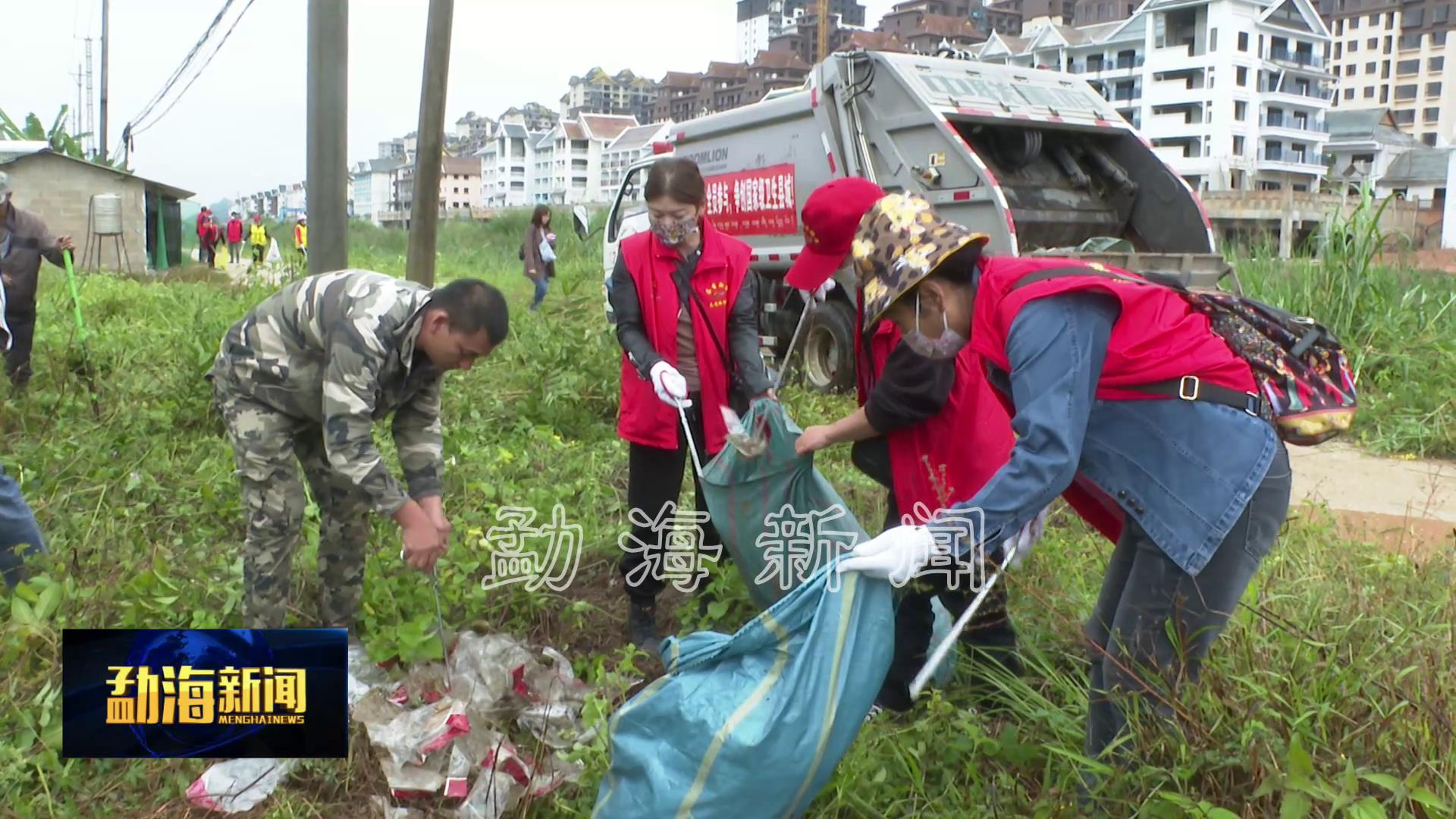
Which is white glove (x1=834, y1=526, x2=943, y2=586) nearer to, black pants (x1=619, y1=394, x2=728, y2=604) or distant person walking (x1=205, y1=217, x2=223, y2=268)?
black pants (x1=619, y1=394, x2=728, y2=604)

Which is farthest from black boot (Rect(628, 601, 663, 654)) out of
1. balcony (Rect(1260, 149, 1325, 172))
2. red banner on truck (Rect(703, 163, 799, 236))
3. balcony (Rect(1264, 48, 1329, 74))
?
balcony (Rect(1264, 48, 1329, 74))

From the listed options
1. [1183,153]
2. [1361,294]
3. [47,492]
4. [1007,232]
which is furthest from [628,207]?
[1183,153]

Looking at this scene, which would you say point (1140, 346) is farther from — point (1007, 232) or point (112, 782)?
point (1007, 232)

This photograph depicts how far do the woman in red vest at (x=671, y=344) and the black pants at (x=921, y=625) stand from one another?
0.46 m

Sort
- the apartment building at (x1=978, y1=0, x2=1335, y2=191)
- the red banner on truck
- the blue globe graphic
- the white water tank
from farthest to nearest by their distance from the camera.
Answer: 1. the apartment building at (x1=978, y1=0, x2=1335, y2=191)
2. the white water tank
3. the red banner on truck
4. the blue globe graphic

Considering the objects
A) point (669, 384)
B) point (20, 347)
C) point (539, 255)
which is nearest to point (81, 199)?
point (539, 255)

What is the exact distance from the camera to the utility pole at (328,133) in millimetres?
4629

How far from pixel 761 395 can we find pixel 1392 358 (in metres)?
5.98

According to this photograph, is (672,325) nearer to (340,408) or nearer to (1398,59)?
(340,408)

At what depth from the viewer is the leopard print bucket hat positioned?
2.10 m

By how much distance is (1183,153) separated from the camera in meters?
47.2

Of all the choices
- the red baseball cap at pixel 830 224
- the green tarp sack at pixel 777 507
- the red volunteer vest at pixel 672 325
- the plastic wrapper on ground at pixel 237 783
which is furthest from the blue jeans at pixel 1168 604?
the plastic wrapper on ground at pixel 237 783
